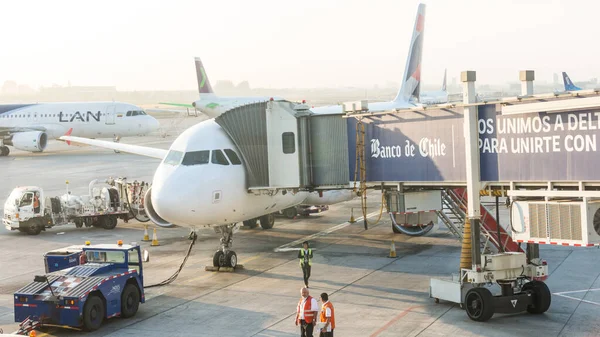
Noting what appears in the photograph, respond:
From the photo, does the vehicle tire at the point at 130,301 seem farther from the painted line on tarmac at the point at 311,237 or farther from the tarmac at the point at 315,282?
the painted line on tarmac at the point at 311,237

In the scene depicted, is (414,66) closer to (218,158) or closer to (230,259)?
(218,158)

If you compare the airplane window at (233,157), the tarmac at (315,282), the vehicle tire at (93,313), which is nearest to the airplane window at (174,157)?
the airplane window at (233,157)

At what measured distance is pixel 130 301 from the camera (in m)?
21.5

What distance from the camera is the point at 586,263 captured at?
27359 millimetres

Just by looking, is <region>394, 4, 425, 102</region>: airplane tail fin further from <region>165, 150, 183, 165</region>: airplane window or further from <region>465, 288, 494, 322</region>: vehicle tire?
<region>465, 288, 494, 322</region>: vehicle tire

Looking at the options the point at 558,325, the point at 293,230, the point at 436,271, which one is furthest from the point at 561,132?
the point at 293,230

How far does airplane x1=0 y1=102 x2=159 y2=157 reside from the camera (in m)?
77.6

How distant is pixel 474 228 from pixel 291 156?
794cm

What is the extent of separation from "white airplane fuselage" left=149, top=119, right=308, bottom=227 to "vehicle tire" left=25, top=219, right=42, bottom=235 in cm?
1184

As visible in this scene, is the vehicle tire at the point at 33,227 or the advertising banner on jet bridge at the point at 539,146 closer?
the advertising banner on jet bridge at the point at 539,146

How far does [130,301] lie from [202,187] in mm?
5608

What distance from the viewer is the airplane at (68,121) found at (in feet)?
255

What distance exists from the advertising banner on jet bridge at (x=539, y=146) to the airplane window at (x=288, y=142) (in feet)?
25.6

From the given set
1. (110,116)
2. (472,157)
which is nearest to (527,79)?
(472,157)
